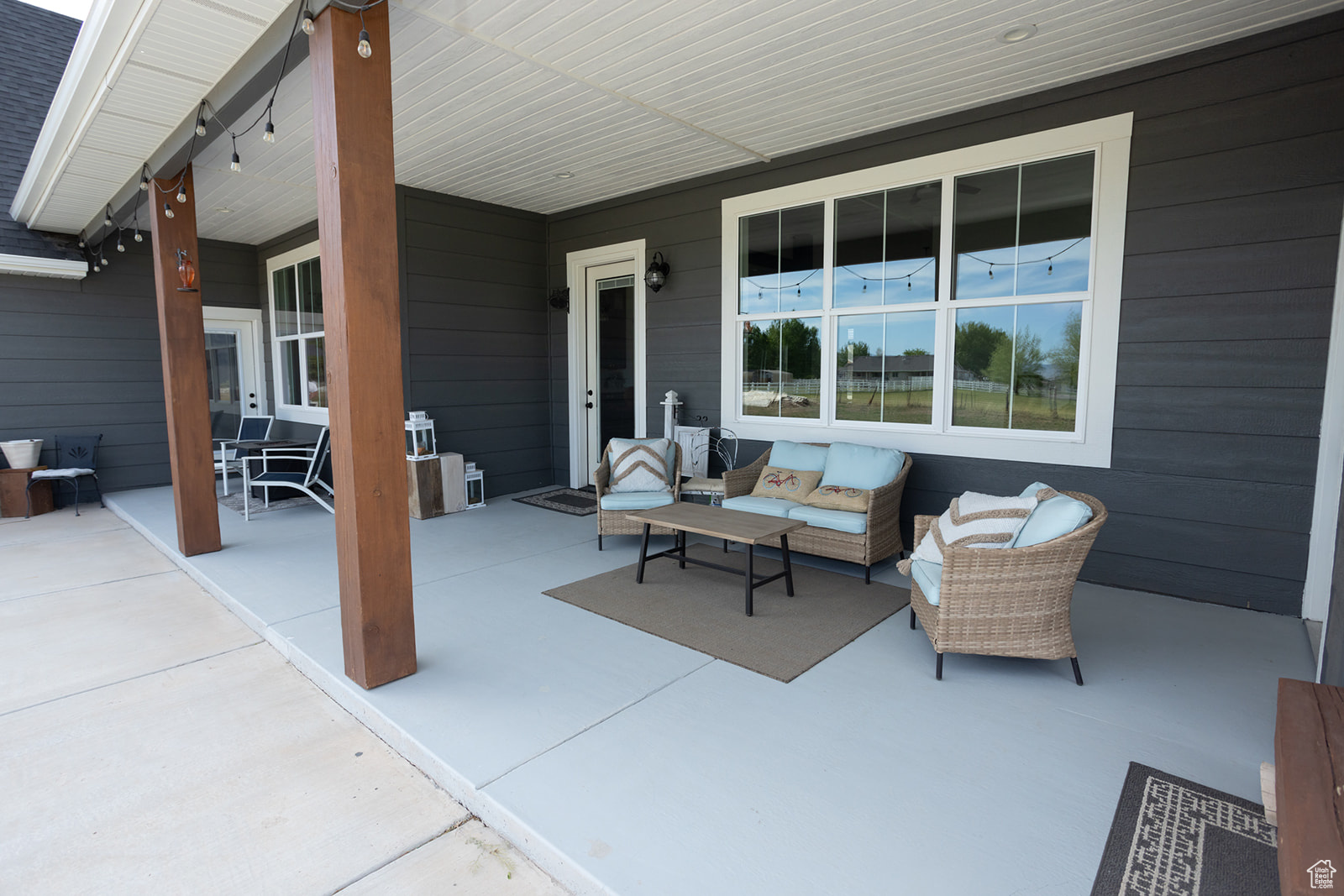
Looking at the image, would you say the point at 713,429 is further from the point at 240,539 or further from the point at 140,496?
the point at 140,496

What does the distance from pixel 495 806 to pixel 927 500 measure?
347 cm

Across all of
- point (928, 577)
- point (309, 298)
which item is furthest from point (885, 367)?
point (309, 298)

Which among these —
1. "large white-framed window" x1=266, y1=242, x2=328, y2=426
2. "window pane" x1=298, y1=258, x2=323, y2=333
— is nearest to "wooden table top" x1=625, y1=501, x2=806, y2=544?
"large white-framed window" x1=266, y1=242, x2=328, y2=426

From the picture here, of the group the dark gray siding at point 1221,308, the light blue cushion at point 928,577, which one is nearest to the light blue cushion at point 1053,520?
the light blue cushion at point 928,577

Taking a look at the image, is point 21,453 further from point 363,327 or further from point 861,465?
point 861,465

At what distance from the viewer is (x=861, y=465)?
14.3ft

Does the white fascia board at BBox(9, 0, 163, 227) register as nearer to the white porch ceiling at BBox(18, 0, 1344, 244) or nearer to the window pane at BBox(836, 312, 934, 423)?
the white porch ceiling at BBox(18, 0, 1344, 244)

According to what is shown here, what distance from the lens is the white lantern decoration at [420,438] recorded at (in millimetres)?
5629

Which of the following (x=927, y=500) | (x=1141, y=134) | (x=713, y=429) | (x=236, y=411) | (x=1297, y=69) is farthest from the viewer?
(x=236, y=411)

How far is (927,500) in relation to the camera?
4.46 meters

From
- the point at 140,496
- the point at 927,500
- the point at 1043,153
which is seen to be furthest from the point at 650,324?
the point at 140,496

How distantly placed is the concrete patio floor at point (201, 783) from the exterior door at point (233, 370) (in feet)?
17.1

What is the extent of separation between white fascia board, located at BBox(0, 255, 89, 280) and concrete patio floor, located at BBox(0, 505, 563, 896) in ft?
14.5

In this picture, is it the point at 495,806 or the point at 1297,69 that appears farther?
the point at 1297,69
